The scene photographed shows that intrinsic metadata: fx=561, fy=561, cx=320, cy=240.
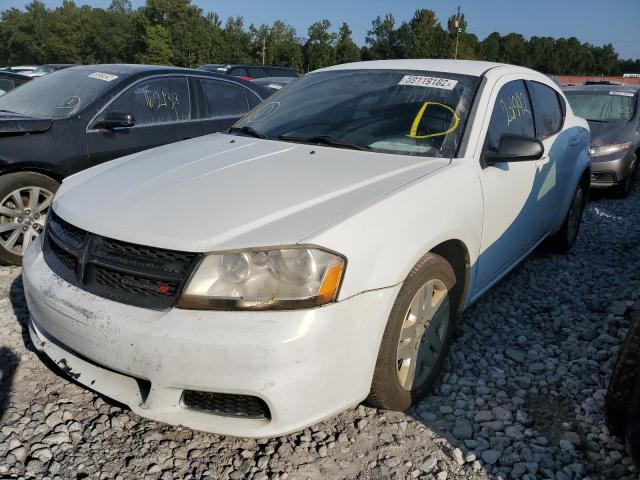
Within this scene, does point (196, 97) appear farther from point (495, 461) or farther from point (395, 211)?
point (495, 461)

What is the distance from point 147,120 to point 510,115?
3059mm

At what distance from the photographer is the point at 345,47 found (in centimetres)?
6475

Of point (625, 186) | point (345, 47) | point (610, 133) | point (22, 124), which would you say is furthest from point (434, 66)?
point (345, 47)

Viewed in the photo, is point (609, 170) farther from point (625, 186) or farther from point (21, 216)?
point (21, 216)

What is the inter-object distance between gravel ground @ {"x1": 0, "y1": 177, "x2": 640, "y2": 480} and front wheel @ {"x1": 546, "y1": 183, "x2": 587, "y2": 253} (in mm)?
1424

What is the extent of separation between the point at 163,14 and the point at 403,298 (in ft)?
267

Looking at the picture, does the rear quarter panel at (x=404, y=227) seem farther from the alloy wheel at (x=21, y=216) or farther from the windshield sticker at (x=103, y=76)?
the windshield sticker at (x=103, y=76)

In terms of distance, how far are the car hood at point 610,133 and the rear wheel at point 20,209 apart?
6.48 meters

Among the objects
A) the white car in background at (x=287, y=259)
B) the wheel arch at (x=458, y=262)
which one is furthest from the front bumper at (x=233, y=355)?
the wheel arch at (x=458, y=262)

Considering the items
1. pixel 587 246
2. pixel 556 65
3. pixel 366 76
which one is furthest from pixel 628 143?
pixel 556 65

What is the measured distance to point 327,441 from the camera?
2383 mm

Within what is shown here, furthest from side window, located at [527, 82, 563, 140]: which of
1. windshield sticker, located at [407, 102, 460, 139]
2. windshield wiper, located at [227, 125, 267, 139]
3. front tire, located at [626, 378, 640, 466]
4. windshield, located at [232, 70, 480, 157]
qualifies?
front tire, located at [626, 378, 640, 466]

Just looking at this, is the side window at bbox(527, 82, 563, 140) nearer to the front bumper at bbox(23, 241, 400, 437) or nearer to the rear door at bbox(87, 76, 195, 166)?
the front bumper at bbox(23, 241, 400, 437)

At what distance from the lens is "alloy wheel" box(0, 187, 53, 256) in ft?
13.3
